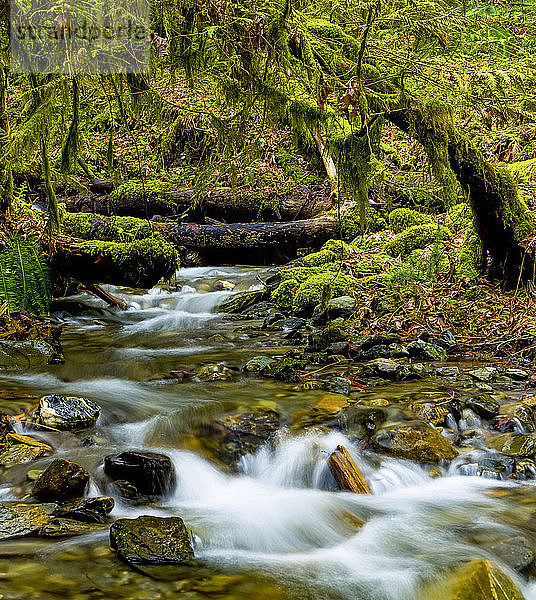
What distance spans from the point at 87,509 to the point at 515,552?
233 cm

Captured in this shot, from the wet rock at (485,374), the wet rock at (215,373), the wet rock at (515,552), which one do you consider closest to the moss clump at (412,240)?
the wet rock at (485,374)

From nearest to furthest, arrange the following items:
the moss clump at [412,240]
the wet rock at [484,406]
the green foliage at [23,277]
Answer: the wet rock at [484,406], the green foliage at [23,277], the moss clump at [412,240]

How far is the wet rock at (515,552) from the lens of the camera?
2909mm

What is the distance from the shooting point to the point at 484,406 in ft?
14.9

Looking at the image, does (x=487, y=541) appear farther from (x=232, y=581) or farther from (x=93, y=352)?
(x=93, y=352)

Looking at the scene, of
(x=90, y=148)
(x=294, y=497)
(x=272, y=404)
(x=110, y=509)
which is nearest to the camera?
(x=110, y=509)

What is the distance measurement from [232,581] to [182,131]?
1430cm

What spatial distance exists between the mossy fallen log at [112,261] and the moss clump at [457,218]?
4.52 meters

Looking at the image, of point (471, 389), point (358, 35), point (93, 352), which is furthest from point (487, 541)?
point (358, 35)

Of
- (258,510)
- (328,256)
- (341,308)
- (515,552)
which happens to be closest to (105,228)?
(328,256)

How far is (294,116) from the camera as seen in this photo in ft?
21.5

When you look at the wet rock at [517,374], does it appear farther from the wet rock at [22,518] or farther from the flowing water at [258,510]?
the wet rock at [22,518]

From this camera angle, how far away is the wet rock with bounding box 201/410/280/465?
4.35 metres

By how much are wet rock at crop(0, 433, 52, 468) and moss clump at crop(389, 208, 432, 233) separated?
7.51m
